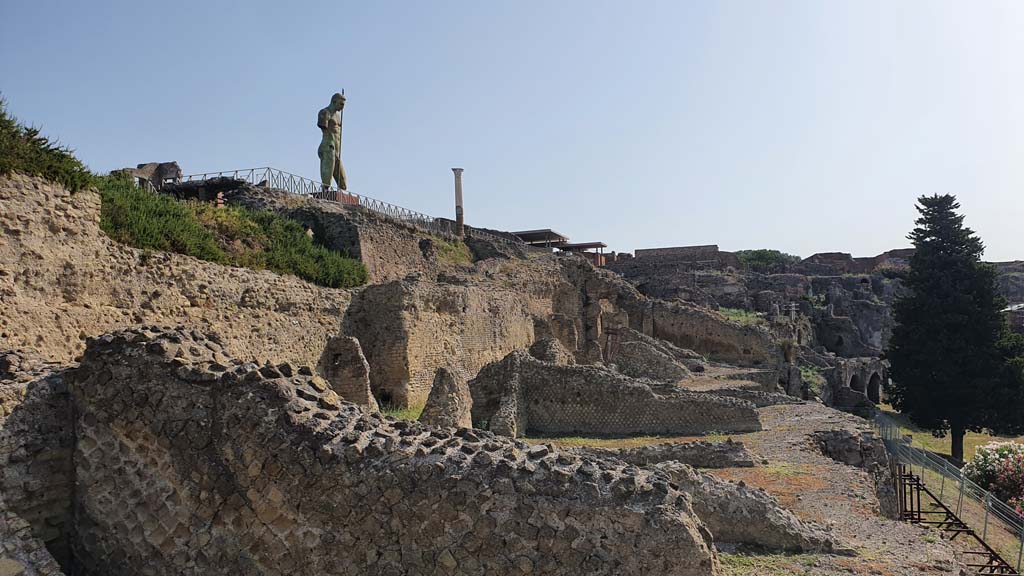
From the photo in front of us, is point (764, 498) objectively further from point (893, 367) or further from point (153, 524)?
point (893, 367)

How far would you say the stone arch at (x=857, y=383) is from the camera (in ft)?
127

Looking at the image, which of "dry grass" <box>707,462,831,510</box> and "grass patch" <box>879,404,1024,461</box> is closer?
"dry grass" <box>707,462,831,510</box>

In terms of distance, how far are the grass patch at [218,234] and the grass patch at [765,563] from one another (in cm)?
842

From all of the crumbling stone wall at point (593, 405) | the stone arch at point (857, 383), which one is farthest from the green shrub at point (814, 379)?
the crumbling stone wall at point (593, 405)

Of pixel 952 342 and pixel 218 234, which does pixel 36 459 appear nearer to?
pixel 218 234

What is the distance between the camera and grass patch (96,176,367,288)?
1057cm

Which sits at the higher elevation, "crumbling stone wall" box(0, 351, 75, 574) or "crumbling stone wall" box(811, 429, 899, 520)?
"crumbling stone wall" box(0, 351, 75, 574)

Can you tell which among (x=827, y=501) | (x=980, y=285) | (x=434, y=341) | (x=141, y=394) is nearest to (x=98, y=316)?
(x=141, y=394)

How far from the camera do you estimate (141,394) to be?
5414 mm

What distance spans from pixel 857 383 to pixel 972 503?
2694 centimetres

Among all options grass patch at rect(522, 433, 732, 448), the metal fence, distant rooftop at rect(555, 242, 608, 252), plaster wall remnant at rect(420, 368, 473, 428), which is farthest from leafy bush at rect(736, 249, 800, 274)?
plaster wall remnant at rect(420, 368, 473, 428)

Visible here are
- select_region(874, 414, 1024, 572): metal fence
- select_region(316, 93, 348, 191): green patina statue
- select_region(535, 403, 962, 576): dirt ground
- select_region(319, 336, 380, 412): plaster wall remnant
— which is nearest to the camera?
select_region(535, 403, 962, 576): dirt ground

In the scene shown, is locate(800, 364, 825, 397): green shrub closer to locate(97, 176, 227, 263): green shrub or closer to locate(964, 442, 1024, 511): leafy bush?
locate(964, 442, 1024, 511): leafy bush

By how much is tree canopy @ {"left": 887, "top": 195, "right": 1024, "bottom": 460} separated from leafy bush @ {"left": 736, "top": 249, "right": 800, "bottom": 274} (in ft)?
94.4
